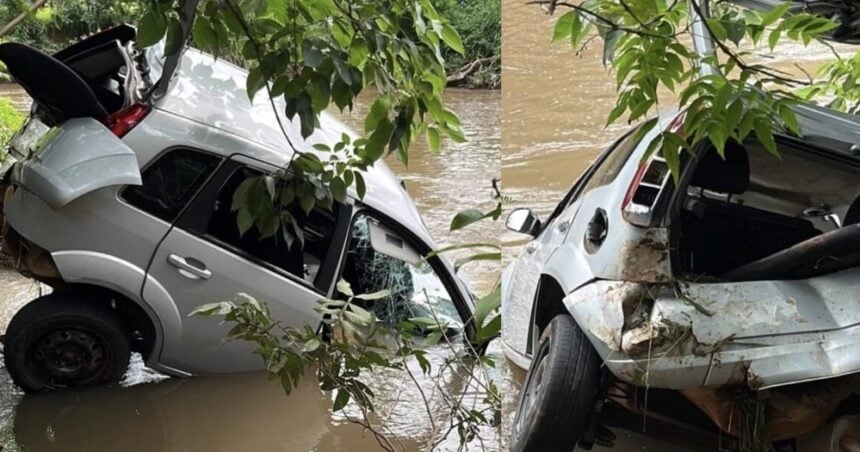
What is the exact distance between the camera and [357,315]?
276 cm

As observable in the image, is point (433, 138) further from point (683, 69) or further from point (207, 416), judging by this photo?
point (207, 416)

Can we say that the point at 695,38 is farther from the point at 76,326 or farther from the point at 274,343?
the point at 76,326

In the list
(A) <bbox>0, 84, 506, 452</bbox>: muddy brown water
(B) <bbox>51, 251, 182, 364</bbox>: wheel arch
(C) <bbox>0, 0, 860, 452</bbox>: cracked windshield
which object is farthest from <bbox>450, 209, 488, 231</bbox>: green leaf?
(B) <bbox>51, 251, 182, 364</bbox>: wheel arch

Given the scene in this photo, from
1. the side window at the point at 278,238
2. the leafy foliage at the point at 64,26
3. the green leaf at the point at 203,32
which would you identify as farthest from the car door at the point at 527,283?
the leafy foliage at the point at 64,26

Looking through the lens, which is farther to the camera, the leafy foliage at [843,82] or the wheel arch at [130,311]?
the wheel arch at [130,311]

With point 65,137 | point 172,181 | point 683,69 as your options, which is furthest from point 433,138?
point 65,137

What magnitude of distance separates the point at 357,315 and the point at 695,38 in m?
1.40

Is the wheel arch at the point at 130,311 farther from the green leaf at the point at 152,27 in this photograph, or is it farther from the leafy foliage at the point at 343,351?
the green leaf at the point at 152,27

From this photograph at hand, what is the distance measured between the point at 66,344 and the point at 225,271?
3.03 ft

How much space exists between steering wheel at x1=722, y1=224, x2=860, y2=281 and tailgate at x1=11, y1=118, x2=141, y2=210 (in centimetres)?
305

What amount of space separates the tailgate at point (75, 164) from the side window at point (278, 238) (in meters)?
0.50

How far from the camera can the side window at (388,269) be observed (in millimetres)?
4875

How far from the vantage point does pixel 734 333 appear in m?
2.27

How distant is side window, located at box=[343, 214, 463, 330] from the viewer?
16.0 feet
